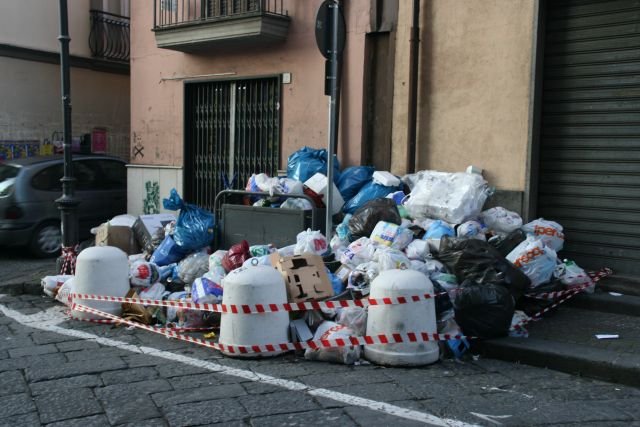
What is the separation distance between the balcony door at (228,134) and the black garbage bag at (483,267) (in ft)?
14.3

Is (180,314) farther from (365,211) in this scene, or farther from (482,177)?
(482,177)

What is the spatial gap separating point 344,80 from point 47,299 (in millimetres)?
4681

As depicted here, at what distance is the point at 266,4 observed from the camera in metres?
9.95

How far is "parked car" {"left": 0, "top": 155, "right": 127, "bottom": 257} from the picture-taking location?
10.2m

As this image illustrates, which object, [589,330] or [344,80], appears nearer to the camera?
[589,330]

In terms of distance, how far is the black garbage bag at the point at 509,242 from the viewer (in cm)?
688

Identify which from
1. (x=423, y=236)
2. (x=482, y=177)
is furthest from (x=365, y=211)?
(x=482, y=177)

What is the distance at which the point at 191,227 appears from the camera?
8305mm

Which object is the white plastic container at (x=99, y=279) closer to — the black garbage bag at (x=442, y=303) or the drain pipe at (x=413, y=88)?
the black garbage bag at (x=442, y=303)

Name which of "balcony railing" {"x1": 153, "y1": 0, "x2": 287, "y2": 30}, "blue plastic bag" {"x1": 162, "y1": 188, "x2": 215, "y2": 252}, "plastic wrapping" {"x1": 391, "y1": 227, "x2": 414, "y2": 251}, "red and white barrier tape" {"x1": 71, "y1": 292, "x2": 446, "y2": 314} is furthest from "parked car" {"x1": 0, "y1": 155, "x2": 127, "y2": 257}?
"plastic wrapping" {"x1": 391, "y1": 227, "x2": 414, "y2": 251}

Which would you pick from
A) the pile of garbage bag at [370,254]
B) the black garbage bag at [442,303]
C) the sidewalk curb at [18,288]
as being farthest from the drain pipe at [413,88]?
the sidewalk curb at [18,288]

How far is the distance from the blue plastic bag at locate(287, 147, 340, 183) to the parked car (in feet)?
11.7

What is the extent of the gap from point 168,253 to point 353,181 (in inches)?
97.6

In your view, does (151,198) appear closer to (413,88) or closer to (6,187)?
(6,187)
